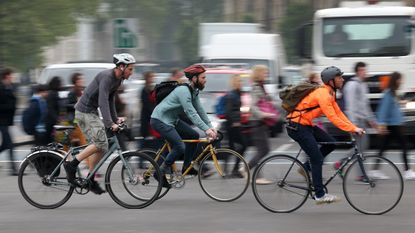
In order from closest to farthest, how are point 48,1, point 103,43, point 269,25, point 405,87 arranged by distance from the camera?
point 405,87, point 48,1, point 269,25, point 103,43

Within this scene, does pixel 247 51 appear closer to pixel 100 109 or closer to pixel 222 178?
pixel 222 178

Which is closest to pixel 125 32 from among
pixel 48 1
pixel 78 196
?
pixel 78 196

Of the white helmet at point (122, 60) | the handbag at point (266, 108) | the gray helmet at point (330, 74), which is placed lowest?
the handbag at point (266, 108)

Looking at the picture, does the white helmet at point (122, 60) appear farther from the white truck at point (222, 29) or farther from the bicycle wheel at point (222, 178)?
the white truck at point (222, 29)

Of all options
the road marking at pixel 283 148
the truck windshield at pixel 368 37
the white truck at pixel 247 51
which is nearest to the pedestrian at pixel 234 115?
the road marking at pixel 283 148

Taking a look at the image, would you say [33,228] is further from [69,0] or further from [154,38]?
[154,38]

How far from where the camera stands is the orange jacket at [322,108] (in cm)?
912

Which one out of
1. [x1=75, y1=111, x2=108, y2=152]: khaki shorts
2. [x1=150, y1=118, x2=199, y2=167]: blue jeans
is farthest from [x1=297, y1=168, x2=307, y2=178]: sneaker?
[x1=75, y1=111, x2=108, y2=152]: khaki shorts

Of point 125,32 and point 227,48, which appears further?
point 227,48

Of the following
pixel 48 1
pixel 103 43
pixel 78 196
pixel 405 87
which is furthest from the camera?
pixel 103 43

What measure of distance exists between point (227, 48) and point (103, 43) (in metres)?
96.7

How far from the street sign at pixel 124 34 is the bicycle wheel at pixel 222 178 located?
8634 mm

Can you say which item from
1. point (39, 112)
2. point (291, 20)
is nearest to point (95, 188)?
point (39, 112)

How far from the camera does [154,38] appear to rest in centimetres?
12425
